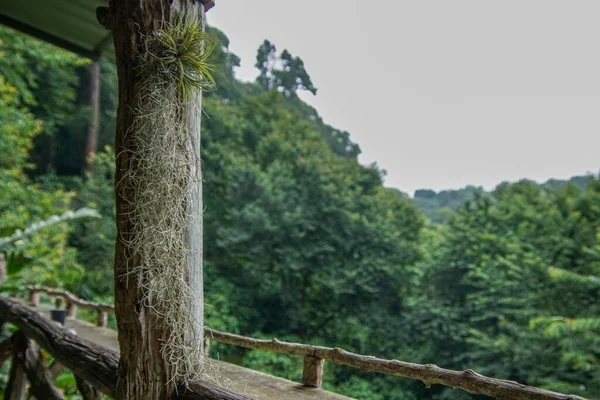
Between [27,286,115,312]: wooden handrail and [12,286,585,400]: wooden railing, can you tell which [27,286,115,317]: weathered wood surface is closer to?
[27,286,115,312]: wooden handrail

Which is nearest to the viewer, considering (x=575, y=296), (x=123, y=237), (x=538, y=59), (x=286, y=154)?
(x=123, y=237)

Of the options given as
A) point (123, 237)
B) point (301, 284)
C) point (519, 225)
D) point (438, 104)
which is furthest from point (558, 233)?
point (438, 104)

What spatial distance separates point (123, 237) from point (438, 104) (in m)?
24.2

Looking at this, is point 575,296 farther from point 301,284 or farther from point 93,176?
point 93,176

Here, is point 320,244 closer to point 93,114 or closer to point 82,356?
point 93,114

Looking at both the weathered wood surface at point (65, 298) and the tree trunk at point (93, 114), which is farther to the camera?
the tree trunk at point (93, 114)

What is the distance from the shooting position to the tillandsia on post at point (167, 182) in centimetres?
122

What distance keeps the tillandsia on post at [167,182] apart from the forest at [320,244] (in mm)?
5465

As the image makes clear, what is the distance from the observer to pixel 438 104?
23.4 m

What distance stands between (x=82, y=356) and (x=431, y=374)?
4.61 feet

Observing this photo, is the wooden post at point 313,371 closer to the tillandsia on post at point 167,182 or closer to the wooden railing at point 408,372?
the wooden railing at point 408,372

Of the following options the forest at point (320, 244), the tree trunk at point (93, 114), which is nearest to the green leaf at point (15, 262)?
the forest at point (320, 244)

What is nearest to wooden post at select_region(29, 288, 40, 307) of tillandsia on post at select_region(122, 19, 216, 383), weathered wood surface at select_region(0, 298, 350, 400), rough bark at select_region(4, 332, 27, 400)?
rough bark at select_region(4, 332, 27, 400)

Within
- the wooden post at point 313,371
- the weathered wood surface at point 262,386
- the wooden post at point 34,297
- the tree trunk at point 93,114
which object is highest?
the tree trunk at point 93,114
